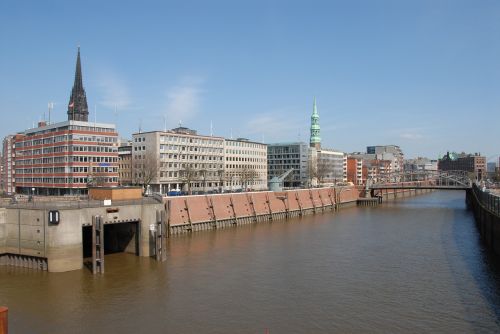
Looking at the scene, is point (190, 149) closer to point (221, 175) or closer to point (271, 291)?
point (221, 175)

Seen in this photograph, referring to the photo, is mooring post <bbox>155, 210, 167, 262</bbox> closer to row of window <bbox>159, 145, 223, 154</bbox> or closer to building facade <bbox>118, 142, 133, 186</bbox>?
row of window <bbox>159, 145, 223, 154</bbox>

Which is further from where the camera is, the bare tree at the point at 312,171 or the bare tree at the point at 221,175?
the bare tree at the point at 312,171

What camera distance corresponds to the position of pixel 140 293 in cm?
3416

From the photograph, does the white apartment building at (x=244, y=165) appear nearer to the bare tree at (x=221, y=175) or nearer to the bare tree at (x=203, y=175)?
the bare tree at (x=221, y=175)

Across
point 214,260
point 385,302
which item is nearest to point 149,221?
point 214,260

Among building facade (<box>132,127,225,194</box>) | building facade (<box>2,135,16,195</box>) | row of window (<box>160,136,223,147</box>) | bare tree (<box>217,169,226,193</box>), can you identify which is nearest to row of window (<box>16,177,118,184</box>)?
building facade (<box>132,127,225,194</box>)

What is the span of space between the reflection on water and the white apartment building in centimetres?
8087

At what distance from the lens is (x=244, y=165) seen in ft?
484

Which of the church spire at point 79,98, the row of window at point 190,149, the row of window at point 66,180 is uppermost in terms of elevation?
the church spire at point 79,98

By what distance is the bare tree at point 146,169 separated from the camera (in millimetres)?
104400

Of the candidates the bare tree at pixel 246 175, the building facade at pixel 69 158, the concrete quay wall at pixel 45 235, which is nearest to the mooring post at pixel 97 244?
the concrete quay wall at pixel 45 235

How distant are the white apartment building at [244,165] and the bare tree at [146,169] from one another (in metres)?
25.8

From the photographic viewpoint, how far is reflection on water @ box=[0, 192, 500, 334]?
27781 millimetres

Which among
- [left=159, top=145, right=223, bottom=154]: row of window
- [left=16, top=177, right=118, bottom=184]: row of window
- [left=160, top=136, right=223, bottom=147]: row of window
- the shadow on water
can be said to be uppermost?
[left=160, top=136, right=223, bottom=147]: row of window
